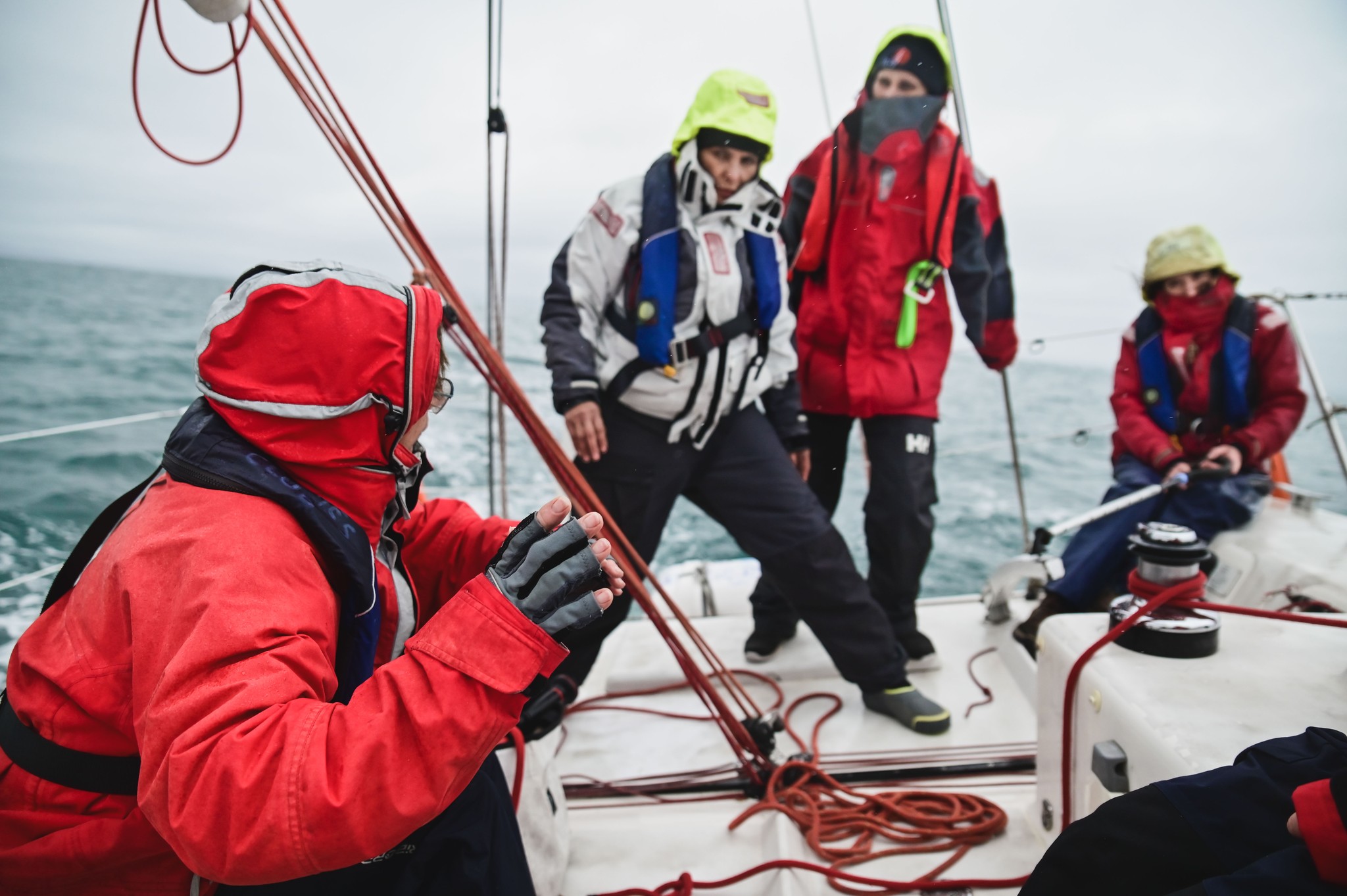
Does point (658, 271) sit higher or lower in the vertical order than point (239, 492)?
higher

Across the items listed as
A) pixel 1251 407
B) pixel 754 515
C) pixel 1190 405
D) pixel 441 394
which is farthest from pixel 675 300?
pixel 1251 407

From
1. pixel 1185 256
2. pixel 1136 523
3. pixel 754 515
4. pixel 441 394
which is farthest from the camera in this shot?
pixel 1185 256

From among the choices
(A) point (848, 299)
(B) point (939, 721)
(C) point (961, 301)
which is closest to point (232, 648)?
(B) point (939, 721)

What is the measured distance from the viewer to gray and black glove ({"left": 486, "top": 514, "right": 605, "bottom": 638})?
31.7 inches

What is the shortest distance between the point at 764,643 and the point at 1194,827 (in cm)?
160

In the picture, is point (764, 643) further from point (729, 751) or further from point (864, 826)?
point (864, 826)

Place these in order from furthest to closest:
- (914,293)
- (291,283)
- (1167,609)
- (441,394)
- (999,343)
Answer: (999,343) < (914,293) < (1167,609) < (441,394) < (291,283)

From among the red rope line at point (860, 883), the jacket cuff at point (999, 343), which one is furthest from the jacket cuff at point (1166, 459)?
the red rope line at point (860, 883)

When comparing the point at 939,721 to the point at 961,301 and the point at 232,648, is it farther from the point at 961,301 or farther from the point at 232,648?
the point at 232,648

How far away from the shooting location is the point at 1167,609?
1238mm

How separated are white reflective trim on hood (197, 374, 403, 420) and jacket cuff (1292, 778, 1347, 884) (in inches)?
37.3

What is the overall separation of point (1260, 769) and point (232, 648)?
97 cm

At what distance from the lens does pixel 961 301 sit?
87.4 inches

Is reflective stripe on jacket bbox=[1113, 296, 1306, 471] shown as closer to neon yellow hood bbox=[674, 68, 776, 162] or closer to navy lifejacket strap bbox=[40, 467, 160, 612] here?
neon yellow hood bbox=[674, 68, 776, 162]
